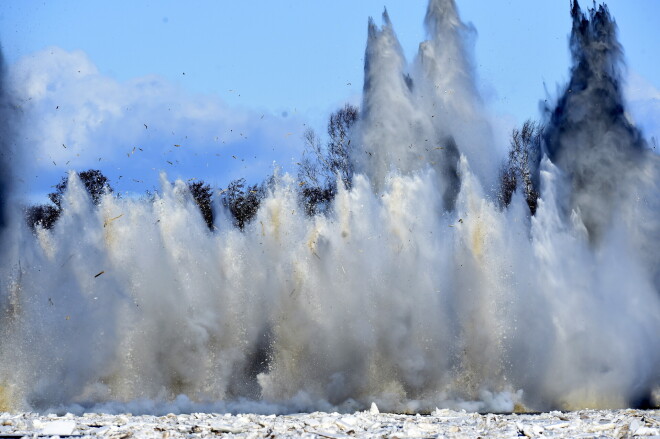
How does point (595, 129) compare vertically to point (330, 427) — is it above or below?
above

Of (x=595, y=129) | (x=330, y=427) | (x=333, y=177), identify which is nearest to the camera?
(x=330, y=427)

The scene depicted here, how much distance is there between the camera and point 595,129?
949 inches

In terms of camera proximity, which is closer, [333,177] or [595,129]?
[595,129]

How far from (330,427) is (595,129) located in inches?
608

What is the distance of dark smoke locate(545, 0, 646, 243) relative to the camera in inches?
903

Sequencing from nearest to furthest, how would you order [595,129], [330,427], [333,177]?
[330,427] < [595,129] < [333,177]

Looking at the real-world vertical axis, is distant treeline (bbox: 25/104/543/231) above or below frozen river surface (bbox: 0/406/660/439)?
above

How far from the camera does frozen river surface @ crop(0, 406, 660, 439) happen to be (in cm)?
1114

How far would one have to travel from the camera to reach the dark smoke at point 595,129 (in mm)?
22938

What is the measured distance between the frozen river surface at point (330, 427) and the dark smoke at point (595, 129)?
413 inches

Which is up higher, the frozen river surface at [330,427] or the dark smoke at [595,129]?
the dark smoke at [595,129]

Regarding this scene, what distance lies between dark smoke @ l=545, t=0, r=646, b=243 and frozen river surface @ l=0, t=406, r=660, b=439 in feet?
34.4

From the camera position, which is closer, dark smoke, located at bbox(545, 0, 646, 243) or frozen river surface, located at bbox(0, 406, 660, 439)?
frozen river surface, located at bbox(0, 406, 660, 439)

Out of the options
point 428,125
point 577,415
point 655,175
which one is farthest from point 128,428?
point 428,125
